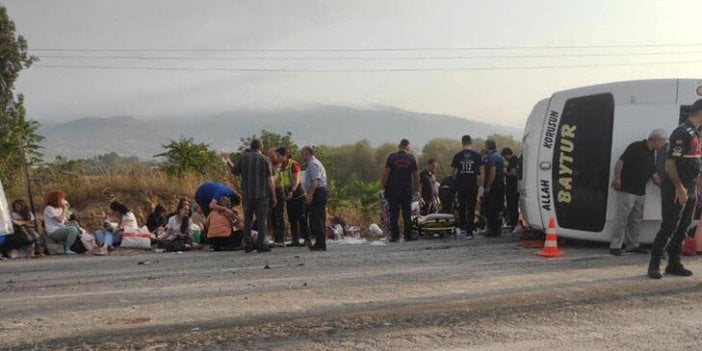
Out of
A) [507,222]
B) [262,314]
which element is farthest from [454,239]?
[262,314]

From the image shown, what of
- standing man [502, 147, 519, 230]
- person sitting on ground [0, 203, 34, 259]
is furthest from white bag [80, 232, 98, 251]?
standing man [502, 147, 519, 230]

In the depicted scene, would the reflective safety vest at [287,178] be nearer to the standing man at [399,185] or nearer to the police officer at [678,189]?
the standing man at [399,185]

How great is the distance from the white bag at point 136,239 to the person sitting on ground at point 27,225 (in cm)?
135

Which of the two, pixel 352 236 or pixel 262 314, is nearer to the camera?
pixel 262 314

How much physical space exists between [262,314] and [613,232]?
5.62m

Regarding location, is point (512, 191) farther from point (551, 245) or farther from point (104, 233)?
point (104, 233)

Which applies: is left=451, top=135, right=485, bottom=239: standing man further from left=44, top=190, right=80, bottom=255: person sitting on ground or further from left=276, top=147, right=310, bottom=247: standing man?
left=44, top=190, right=80, bottom=255: person sitting on ground

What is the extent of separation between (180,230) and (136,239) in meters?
0.78

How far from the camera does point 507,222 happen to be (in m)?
12.6

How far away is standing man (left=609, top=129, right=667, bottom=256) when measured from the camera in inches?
325

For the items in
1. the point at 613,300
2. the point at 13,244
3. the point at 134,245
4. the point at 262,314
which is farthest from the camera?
the point at 134,245

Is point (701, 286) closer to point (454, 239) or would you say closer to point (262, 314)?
point (262, 314)

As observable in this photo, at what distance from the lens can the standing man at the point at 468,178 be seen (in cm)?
1138

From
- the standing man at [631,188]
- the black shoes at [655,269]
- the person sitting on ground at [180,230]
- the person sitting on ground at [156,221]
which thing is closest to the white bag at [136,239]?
the person sitting on ground at [180,230]
